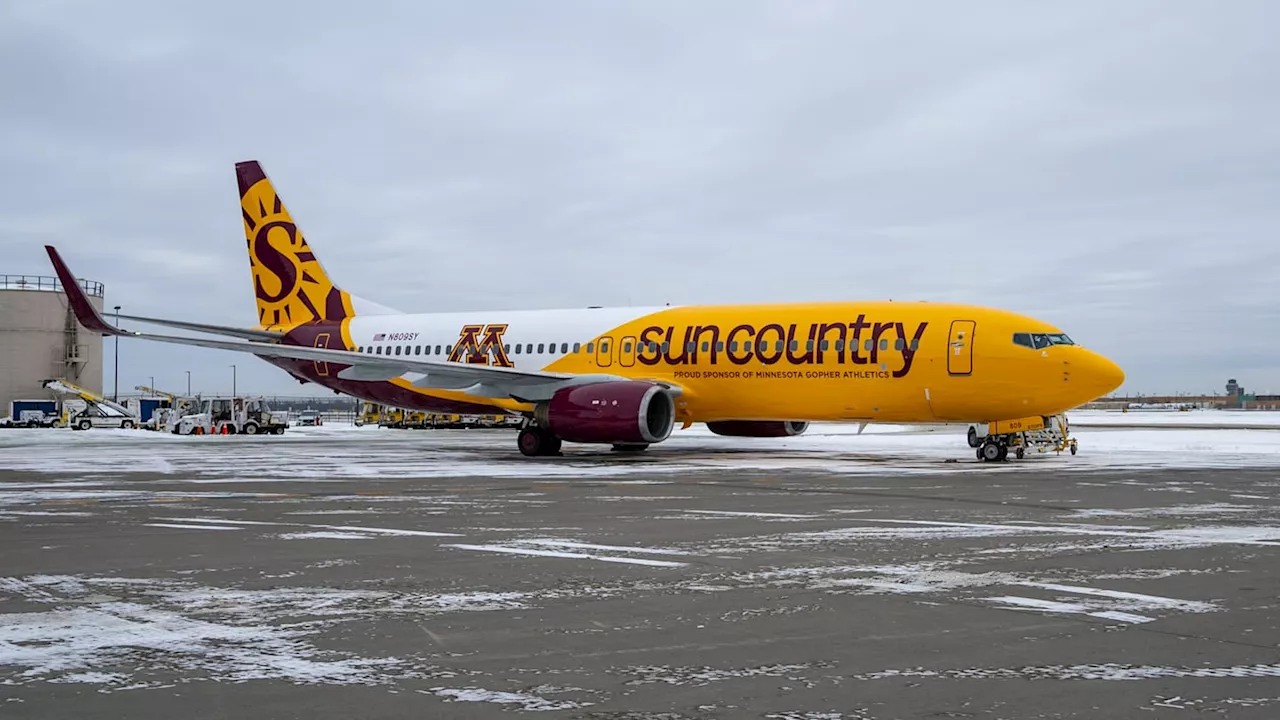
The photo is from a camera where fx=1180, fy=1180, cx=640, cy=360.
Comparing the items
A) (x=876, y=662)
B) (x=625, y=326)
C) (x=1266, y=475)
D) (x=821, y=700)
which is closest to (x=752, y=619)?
(x=876, y=662)

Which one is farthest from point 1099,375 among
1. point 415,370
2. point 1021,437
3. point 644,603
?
point 644,603

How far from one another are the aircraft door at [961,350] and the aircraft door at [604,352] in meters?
7.96

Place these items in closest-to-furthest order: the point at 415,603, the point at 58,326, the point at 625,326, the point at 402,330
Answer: the point at 415,603
the point at 625,326
the point at 402,330
the point at 58,326

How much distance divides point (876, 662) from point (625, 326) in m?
22.3

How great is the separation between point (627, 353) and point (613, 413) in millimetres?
3441

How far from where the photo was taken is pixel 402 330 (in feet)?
103

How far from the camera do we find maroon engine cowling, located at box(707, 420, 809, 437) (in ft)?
93.6

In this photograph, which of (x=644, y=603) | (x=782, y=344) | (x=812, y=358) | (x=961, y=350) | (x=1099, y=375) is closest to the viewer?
(x=644, y=603)

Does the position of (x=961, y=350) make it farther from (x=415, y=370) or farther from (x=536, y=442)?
(x=415, y=370)

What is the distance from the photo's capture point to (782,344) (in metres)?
24.9

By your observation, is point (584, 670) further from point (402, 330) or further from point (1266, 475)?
point (402, 330)

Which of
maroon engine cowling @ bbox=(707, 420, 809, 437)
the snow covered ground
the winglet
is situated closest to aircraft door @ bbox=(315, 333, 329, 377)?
the snow covered ground

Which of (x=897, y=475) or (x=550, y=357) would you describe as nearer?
(x=897, y=475)

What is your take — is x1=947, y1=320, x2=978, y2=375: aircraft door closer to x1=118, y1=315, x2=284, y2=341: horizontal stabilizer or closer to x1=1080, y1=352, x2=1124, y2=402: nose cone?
x1=1080, y1=352, x2=1124, y2=402: nose cone
